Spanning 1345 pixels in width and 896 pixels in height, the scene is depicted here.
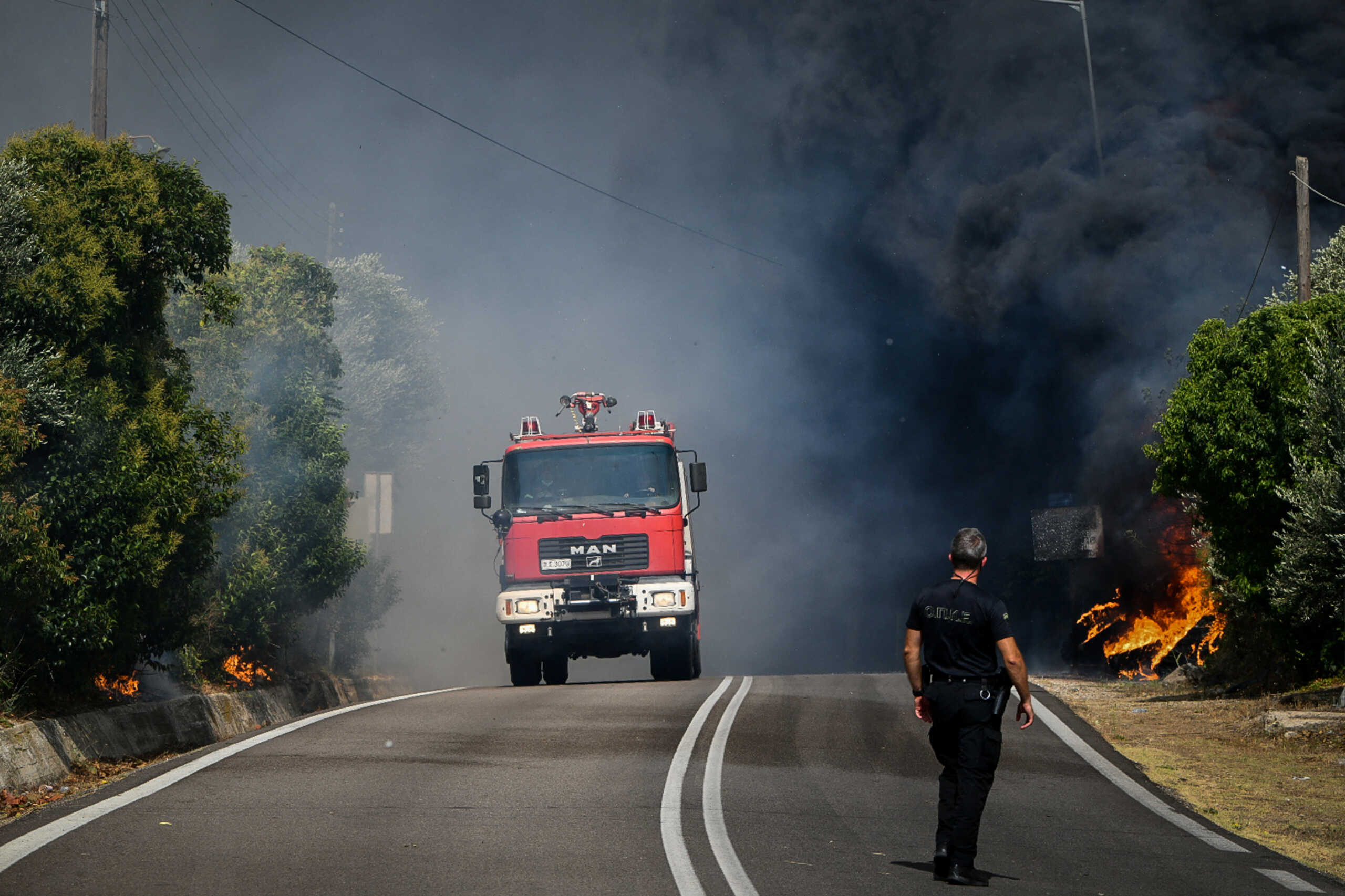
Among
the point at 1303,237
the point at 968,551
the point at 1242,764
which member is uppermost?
the point at 1303,237

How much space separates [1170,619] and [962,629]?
72.7 feet

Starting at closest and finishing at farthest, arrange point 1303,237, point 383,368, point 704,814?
point 704,814, point 1303,237, point 383,368

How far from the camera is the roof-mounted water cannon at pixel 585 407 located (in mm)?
20203

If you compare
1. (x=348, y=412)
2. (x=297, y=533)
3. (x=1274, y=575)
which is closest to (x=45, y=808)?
(x=1274, y=575)

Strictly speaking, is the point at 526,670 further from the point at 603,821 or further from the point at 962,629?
the point at 962,629

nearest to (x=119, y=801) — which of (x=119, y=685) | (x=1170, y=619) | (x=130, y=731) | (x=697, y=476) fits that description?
(x=130, y=731)

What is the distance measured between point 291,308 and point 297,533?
21.1 feet

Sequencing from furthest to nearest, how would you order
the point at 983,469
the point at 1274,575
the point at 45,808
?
the point at 983,469
the point at 1274,575
the point at 45,808

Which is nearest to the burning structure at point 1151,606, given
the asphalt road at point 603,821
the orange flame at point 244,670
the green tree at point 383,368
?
the asphalt road at point 603,821

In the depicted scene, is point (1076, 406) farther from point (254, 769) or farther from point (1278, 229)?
point (254, 769)

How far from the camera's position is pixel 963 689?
7.00 metres

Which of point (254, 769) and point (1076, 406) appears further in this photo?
point (1076, 406)

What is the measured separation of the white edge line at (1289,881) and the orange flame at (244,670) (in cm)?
1827

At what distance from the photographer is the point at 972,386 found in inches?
1983
